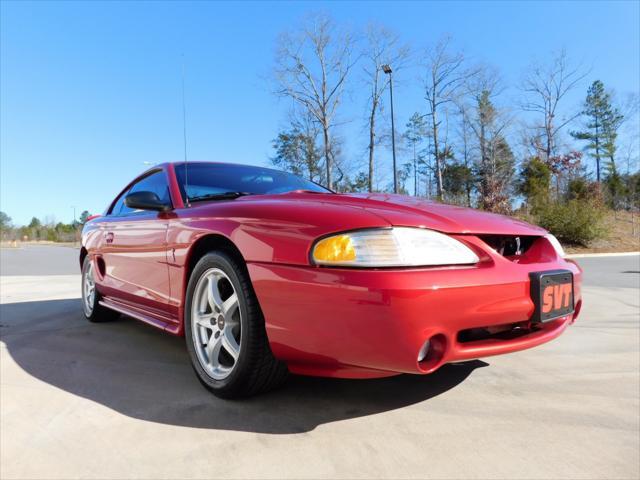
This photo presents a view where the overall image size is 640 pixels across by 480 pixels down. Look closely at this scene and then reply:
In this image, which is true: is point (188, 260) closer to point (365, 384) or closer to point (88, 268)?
point (365, 384)

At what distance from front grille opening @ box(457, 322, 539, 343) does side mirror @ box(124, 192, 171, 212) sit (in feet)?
5.82

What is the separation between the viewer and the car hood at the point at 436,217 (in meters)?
1.62

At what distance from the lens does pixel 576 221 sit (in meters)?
16.6

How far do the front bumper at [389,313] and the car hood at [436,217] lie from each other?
101 mm

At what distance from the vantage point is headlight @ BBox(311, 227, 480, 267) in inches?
57.4

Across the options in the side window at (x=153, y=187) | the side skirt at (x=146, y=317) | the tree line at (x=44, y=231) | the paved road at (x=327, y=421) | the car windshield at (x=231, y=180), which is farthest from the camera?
the tree line at (x=44, y=231)

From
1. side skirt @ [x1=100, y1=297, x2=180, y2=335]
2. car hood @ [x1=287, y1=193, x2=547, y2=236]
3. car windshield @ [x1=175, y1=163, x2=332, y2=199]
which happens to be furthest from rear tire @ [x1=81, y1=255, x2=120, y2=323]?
car hood @ [x1=287, y1=193, x2=547, y2=236]

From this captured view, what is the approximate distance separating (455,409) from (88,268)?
3.48 m

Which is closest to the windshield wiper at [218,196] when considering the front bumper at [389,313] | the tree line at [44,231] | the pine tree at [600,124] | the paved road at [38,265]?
the front bumper at [389,313]

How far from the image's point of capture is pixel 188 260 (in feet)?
7.15

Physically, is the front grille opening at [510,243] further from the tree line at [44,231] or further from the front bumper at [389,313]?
the tree line at [44,231]

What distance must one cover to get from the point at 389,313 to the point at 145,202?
1.66m

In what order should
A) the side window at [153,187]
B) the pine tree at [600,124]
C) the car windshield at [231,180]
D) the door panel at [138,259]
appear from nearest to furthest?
the door panel at [138,259] → the car windshield at [231,180] → the side window at [153,187] → the pine tree at [600,124]

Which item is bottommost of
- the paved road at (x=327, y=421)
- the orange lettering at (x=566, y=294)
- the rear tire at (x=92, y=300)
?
the paved road at (x=327, y=421)
